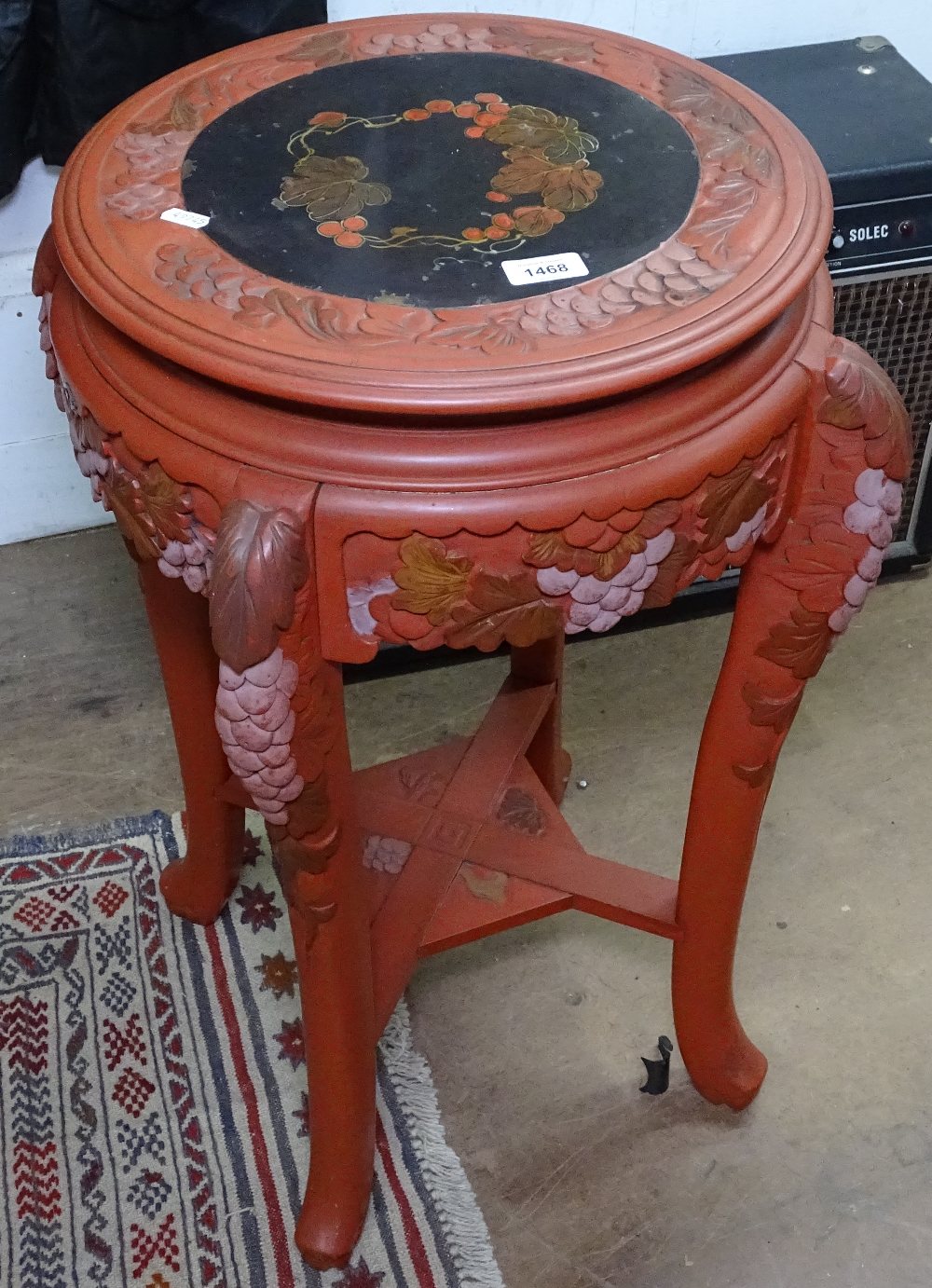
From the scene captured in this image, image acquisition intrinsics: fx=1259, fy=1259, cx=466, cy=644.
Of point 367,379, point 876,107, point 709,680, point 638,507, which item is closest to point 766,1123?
point 709,680

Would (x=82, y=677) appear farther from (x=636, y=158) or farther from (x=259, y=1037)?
(x=636, y=158)

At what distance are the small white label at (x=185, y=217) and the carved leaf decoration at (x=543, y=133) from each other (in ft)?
0.66

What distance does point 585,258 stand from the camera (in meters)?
0.69

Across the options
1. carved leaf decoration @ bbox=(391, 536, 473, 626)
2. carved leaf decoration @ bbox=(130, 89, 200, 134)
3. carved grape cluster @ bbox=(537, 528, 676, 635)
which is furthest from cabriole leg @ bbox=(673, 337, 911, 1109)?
carved leaf decoration @ bbox=(130, 89, 200, 134)

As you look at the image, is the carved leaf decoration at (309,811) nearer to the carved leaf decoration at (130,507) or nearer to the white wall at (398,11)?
the carved leaf decoration at (130,507)

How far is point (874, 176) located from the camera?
121 cm

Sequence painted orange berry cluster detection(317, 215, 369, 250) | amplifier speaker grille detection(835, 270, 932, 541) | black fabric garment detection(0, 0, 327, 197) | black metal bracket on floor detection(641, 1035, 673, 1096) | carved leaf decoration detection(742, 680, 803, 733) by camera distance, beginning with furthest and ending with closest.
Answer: amplifier speaker grille detection(835, 270, 932, 541) → black fabric garment detection(0, 0, 327, 197) → black metal bracket on floor detection(641, 1035, 673, 1096) → carved leaf decoration detection(742, 680, 803, 733) → painted orange berry cluster detection(317, 215, 369, 250)

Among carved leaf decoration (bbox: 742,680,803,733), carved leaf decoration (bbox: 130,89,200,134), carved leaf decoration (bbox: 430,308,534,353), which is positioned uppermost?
carved leaf decoration (bbox: 130,89,200,134)

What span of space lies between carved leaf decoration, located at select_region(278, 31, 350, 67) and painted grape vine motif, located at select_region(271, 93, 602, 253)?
95mm

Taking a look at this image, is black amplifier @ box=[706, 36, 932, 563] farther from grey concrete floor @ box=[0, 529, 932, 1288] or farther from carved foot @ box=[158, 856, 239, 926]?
carved foot @ box=[158, 856, 239, 926]

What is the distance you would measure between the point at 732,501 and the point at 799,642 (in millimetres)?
148

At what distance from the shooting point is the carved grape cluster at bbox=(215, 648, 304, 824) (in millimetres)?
644

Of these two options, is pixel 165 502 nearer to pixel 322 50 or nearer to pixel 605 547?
pixel 605 547

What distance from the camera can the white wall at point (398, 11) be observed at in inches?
53.4
